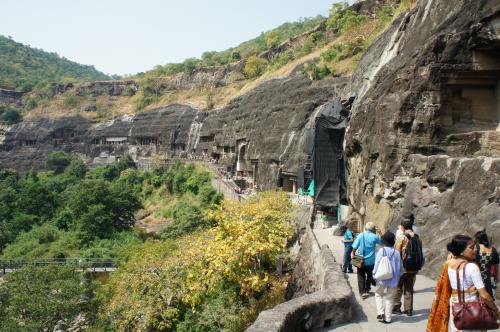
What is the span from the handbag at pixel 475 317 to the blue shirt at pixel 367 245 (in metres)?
2.95

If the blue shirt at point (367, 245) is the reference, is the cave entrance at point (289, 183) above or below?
below

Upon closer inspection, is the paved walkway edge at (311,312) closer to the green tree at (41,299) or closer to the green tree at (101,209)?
the green tree at (41,299)

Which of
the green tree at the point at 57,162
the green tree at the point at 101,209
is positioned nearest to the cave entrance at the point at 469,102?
the green tree at the point at 101,209

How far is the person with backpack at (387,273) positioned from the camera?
20.2 ft

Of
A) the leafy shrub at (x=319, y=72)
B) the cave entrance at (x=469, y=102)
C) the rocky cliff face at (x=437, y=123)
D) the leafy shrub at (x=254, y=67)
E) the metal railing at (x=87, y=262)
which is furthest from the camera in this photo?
the leafy shrub at (x=254, y=67)

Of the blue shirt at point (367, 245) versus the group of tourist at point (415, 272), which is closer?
the group of tourist at point (415, 272)

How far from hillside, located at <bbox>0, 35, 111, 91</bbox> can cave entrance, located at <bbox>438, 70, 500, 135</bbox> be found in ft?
311

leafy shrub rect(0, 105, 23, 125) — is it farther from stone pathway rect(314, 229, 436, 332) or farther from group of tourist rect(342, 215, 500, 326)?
group of tourist rect(342, 215, 500, 326)

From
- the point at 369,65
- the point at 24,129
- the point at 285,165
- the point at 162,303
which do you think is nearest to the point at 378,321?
the point at 162,303

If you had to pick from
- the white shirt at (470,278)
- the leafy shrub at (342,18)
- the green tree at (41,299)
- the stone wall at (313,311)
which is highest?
the leafy shrub at (342,18)

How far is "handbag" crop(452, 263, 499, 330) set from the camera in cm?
417

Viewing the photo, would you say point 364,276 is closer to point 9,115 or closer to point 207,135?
point 207,135

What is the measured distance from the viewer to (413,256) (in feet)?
21.6

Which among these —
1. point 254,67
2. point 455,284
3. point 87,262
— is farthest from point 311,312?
point 254,67
